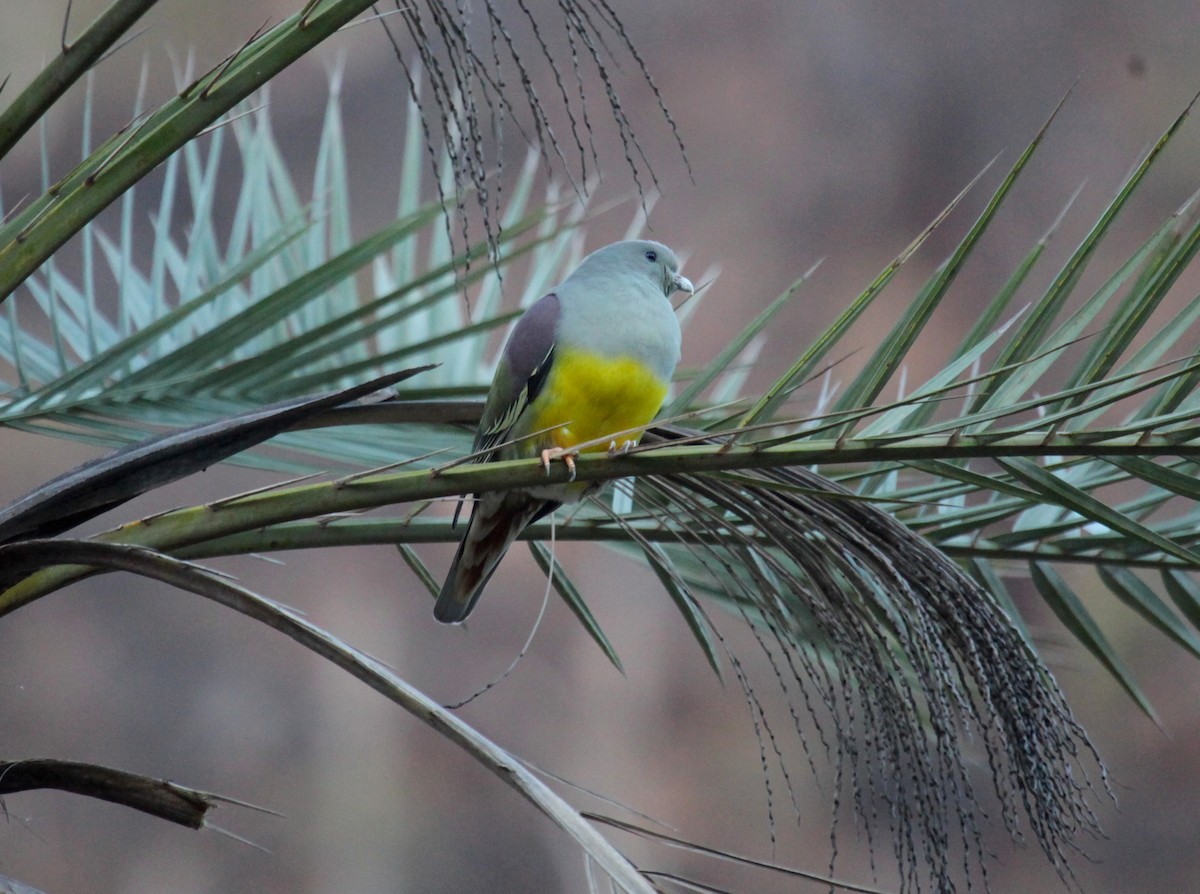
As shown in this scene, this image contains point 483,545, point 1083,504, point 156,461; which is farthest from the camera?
point 483,545

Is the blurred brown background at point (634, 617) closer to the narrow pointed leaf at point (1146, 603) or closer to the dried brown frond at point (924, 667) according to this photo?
the narrow pointed leaf at point (1146, 603)

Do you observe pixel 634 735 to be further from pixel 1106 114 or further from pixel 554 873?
pixel 1106 114

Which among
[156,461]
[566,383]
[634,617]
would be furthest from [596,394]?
[634,617]

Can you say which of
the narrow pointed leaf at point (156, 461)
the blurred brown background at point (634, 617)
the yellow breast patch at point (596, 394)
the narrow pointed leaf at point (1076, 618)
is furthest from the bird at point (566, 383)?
the blurred brown background at point (634, 617)

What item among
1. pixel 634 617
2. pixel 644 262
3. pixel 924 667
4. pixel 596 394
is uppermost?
pixel 634 617

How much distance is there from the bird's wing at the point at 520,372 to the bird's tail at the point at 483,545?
0.05 metres

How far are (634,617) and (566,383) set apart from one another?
133 inches

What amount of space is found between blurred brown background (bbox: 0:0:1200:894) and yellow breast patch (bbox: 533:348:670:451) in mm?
3161

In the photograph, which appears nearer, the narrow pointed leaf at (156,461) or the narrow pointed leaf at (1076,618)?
the narrow pointed leaf at (156,461)

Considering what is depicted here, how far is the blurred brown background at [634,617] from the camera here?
4047 mm

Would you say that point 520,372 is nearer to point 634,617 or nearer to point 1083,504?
point 1083,504

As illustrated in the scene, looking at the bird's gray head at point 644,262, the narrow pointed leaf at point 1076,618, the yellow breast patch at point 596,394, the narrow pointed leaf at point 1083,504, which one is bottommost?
the narrow pointed leaf at point 1083,504

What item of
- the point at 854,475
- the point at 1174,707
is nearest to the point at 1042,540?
the point at 854,475

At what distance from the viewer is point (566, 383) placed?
3.69 ft
